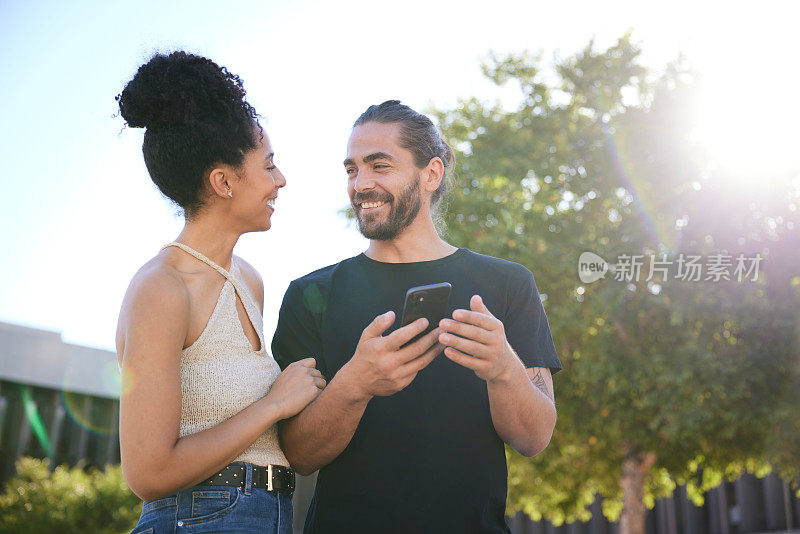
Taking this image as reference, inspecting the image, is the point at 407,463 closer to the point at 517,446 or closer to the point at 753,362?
the point at 517,446

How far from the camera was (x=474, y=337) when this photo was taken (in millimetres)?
2426

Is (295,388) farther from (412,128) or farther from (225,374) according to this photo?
(412,128)

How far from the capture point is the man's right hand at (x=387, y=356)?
2506mm

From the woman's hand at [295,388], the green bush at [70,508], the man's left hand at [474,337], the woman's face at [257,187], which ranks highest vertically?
the woman's face at [257,187]

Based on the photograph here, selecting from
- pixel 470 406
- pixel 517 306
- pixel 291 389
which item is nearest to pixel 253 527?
pixel 291 389

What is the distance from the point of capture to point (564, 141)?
1658 cm

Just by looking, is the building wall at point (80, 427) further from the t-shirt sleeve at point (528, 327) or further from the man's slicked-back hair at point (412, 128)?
the t-shirt sleeve at point (528, 327)

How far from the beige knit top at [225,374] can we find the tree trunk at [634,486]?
1636 cm

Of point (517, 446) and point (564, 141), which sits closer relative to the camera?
point (517, 446)

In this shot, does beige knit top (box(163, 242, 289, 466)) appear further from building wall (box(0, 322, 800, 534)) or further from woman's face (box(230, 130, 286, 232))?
building wall (box(0, 322, 800, 534))

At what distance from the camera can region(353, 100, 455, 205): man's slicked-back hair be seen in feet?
12.2

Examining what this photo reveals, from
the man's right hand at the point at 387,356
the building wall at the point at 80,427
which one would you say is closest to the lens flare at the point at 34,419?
the building wall at the point at 80,427

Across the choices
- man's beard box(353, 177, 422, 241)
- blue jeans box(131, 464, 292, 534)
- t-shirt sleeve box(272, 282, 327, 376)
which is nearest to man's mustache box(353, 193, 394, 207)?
man's beard box(353, 177, 422, 241)

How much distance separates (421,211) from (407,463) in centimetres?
128
